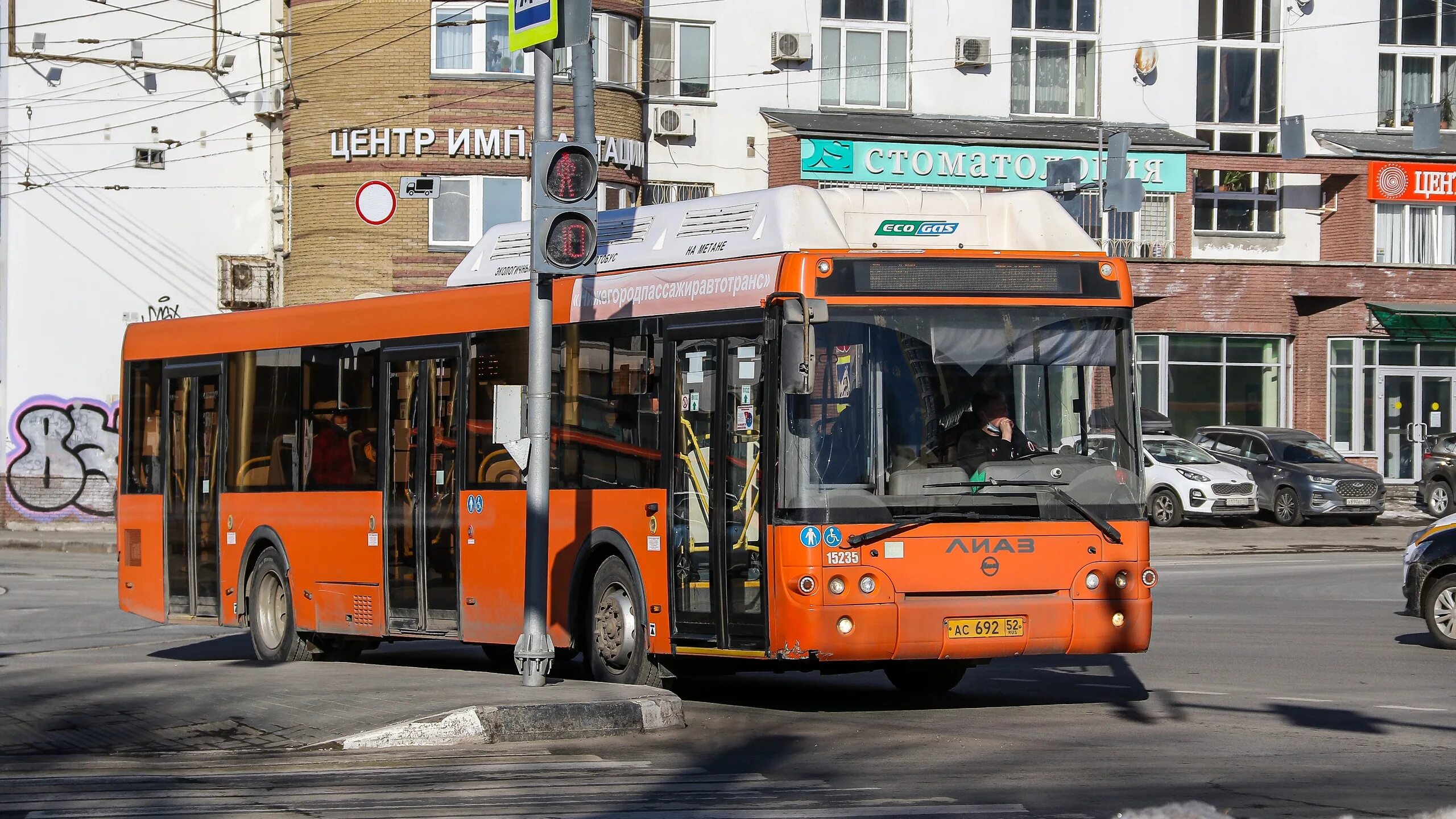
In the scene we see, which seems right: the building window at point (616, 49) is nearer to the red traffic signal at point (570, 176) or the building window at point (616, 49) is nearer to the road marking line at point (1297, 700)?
the red traffic signal at point (570, 176)

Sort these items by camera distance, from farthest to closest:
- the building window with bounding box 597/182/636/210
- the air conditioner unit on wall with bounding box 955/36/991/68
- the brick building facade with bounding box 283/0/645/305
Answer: the air conditioner unit on wall with bounding box 955/36/991/68 → the building window with bounding box 597/182/636/210 → the brick building facade with bounding box 283/0/645/305

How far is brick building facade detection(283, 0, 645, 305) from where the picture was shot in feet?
117

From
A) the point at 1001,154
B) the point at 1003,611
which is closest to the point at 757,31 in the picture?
the point at 1001,154

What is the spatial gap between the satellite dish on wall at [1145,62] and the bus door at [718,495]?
3376 cm

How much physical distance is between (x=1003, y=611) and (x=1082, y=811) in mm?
3480

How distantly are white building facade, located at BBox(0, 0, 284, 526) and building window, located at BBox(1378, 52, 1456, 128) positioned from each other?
26.1 metres

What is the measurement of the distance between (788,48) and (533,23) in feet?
95.0

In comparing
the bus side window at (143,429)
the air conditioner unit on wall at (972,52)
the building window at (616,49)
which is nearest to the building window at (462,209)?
the building window at (616,49)

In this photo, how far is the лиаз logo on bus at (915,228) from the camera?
11.8 m

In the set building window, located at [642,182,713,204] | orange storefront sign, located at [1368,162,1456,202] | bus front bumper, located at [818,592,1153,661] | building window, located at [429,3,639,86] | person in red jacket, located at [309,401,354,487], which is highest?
building window, located at [429,3,639,86]

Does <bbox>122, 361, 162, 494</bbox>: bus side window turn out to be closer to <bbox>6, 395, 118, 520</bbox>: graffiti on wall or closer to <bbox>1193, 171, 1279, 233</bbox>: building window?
<bbox>6, 395, 118, 520</bbox>: graffiti on wall

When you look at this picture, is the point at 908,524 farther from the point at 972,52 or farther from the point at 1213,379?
the point at 1213,379

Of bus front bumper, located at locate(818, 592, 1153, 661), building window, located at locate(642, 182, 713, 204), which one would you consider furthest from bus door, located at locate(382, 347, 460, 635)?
building window, located at locate(642, 182, 713, 204)

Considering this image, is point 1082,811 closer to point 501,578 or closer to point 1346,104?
point 501,578
